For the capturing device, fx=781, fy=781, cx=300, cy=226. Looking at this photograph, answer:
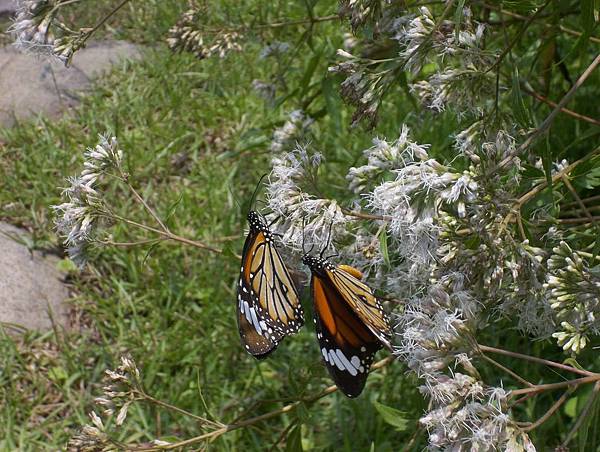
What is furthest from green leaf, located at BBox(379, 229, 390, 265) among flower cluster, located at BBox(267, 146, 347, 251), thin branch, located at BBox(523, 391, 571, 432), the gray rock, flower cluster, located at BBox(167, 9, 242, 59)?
the gray rock

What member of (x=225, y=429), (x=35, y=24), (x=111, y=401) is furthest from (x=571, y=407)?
(x=35, y=24)

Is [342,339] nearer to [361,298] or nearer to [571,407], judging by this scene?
[361,298]

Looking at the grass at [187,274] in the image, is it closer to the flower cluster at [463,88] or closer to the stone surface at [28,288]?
the stone surface at [28,288]

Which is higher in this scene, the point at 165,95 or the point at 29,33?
the point at 29,33

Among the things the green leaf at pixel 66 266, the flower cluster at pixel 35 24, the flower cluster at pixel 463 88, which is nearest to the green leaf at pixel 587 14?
the flower cluster at pixel 463 88

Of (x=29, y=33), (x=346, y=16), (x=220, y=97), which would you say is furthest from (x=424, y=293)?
(x=220, y=97)

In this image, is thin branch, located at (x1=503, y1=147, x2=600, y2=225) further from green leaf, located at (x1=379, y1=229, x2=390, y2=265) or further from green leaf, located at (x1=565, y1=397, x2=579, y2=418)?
green leaf, located at (x1=565, y1=397, x2=579, y2=418)

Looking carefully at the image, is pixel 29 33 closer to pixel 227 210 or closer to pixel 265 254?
pixel 265 254

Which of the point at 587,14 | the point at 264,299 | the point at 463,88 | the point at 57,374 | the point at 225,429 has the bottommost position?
the point at 57,374
